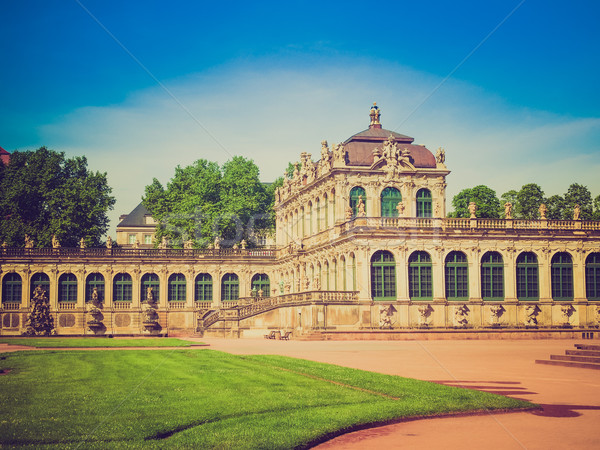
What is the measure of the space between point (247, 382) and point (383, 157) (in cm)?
4582

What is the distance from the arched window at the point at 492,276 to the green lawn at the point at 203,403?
34.6 metres

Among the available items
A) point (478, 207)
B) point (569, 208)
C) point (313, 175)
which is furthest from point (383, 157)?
point (569, 208)

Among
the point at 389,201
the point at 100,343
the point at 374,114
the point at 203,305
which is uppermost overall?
the point at 374,114

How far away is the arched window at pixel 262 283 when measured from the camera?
259ft

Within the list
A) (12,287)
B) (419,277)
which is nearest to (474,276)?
(419,277)

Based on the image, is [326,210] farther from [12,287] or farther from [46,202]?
[46,202]

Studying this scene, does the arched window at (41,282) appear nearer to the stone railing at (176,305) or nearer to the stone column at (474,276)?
the stone railing at (176,305)

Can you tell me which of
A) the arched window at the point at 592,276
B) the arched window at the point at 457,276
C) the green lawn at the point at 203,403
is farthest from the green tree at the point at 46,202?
the green lawn at the point at 203,403

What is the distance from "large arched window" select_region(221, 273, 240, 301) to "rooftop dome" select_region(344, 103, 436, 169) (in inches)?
822

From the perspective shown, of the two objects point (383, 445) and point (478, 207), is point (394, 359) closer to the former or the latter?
point (383, 445)

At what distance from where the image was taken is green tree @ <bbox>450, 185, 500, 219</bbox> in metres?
85.7

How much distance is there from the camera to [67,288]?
7419 cm

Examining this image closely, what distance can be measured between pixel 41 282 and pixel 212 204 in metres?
20.3

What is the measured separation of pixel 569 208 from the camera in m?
83.9
